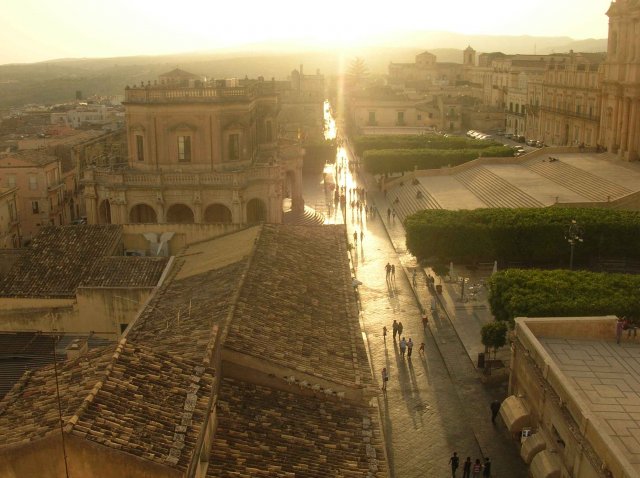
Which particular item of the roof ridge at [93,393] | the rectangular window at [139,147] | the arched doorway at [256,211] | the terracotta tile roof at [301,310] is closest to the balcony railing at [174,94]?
the rectangular window at [139,147]

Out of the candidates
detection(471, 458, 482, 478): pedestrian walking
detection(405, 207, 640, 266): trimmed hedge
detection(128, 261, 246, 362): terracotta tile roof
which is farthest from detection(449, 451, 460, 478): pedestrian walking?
detection(405, 207, 640, 266): trimmed hedge

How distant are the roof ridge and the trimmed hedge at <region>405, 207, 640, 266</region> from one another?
28052 mm

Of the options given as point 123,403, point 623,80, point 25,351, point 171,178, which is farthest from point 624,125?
point 123,403

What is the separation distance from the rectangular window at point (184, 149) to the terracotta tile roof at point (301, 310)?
14.1m

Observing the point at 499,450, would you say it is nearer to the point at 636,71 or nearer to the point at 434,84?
the point at 636,71

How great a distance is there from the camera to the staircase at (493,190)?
4897 centimetres

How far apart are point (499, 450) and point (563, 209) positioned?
816 inches

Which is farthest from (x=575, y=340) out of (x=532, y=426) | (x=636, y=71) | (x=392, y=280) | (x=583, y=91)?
A: (x=583, y=91)

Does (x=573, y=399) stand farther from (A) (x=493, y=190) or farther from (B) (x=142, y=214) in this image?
(A) (x=493, y=190)

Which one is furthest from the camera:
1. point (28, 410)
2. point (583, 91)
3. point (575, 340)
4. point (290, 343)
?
point (583, 91)

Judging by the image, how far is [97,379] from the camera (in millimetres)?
12141

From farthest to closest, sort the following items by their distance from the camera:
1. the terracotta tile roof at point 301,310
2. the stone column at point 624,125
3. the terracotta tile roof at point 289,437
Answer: the stone column at point 624,125
the terracotta tile roof at point 301,310
the terracotta tile roof at point 289,437

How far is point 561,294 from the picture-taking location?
27.1m

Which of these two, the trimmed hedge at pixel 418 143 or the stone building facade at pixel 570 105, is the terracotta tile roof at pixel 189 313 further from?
the trimmed hedge at pixel 418 143
